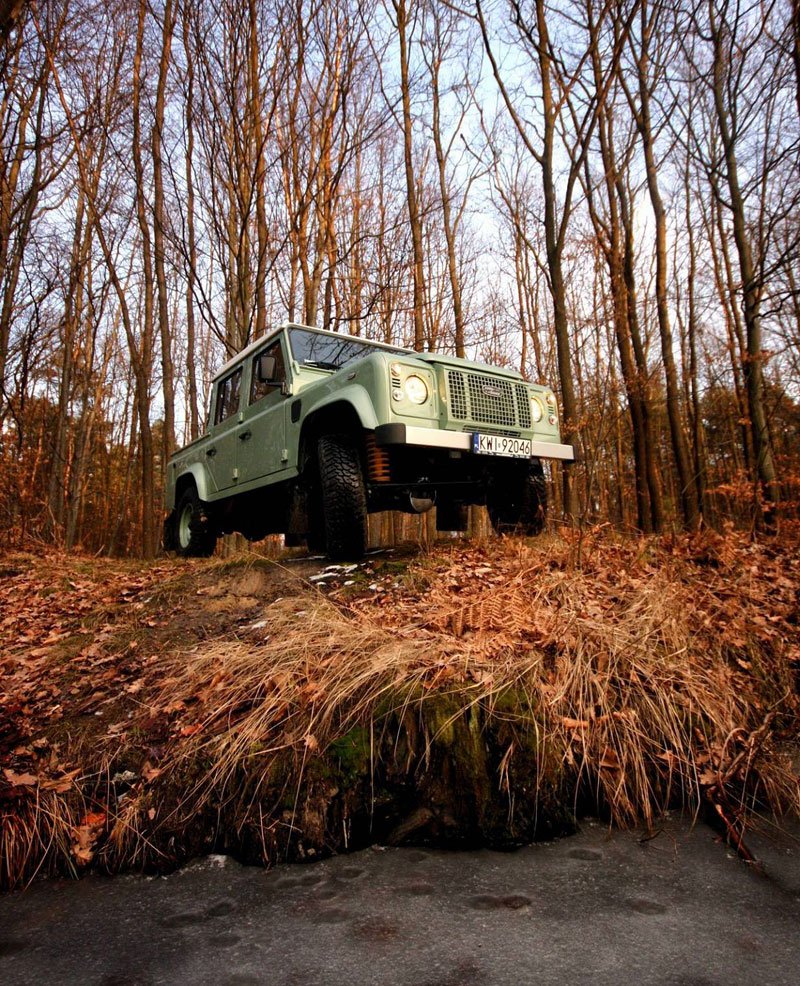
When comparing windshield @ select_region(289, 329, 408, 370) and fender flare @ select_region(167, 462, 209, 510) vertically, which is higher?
windshield @ select_region(289, 329, 408, 370)

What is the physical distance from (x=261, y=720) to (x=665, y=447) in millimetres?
21773

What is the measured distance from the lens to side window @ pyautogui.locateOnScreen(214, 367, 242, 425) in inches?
245

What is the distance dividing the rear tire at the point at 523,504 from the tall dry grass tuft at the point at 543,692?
1.89 meters

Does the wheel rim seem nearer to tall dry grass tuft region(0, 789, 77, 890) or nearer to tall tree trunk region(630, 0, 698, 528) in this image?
tall dry grass tuft region(0, 789, 77, 890)

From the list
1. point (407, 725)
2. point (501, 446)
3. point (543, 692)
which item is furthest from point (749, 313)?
point (407, 725)

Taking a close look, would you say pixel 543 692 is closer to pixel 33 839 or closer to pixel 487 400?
pixel 33 839

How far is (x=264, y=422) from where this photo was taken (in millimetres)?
5391

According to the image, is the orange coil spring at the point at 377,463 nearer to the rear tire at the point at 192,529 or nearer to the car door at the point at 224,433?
the car door at the point at 224,433

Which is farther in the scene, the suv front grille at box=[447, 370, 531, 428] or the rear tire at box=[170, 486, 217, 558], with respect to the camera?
the rear tire at box=[170, 486, 217, 558]

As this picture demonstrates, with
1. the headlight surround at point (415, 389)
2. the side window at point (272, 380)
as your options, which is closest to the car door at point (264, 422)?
the side window at point (272, 380)

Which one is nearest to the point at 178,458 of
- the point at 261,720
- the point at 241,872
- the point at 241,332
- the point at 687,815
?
the point at 241,332

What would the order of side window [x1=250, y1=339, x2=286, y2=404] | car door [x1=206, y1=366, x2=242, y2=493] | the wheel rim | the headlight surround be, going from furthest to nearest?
the wheel rim < car door [x1=206, y1=366, x2=242, y2=493] < side window [x1=250, y1=339, x2=286, y2=404] < the headlight surround

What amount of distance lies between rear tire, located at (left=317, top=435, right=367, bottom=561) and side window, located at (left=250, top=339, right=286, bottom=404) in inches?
38.6

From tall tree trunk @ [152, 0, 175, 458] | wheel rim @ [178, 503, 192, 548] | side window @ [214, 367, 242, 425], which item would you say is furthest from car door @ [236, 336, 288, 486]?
tall tree trunk @ [152, 0, 175, 458]
